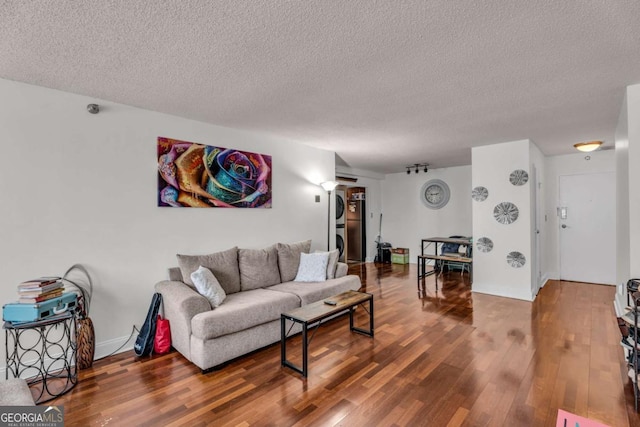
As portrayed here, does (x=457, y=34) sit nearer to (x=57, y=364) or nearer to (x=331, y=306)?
(x=331, y=306)

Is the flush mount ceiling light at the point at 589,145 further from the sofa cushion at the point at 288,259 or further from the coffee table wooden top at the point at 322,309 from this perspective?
the sofa cushion at the point at 288,259

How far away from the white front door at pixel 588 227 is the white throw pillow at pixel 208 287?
5.98 m

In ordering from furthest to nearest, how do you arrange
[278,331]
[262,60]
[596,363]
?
[278,331]
[596,363]
[262,60]

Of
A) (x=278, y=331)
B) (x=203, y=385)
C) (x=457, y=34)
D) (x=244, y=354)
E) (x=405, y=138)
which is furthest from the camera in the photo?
(x=405, y=138)

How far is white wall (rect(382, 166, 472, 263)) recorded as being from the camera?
693 cm

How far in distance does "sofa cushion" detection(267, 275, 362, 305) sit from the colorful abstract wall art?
112 cm


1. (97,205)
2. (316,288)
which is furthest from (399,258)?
(97,205)

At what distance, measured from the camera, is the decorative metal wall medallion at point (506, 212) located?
14.7 ft

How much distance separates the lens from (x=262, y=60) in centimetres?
211

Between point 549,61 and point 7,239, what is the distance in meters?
4.17

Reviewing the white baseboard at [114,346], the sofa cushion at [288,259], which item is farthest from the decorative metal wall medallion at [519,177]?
the white baseboard at [114,346]

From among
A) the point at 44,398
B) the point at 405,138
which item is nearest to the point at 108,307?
the point at 44,398

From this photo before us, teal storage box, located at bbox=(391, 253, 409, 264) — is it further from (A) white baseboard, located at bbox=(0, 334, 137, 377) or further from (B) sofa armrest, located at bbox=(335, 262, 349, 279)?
(A) white baseboard, located at bbox=(0, 334, 137, 377)

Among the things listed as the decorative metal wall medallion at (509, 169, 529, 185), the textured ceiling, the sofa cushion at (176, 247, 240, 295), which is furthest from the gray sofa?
the decorative metal wall medallion at (509, 169, 529, 185)
